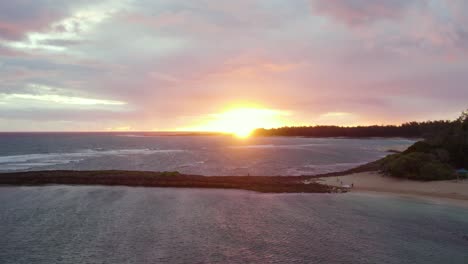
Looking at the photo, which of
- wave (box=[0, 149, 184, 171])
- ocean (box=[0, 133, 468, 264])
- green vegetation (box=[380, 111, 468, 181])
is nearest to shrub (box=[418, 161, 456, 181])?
green vegetation (box=[380, 111, 468, 181])

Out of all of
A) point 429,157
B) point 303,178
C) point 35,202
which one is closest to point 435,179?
point 429,157

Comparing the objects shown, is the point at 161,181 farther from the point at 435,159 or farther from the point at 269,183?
the point at 435,159

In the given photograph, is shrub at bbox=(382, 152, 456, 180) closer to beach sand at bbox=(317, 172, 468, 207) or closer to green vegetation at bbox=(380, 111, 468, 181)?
green vegetation at bbox=(380, 111, 468, 181)

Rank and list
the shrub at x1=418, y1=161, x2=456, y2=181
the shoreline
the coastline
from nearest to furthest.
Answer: the coastline < the shoreline < the shrub at x1=418, y1=161, x2=456, y2=181

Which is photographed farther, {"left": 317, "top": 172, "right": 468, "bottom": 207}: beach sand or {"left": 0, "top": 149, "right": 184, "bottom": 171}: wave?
{"left": 0, "top": 149, "right": 184, "bottom": 171}: wave

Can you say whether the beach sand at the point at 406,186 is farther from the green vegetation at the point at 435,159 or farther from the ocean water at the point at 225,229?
the ocean water at the point at 225,229

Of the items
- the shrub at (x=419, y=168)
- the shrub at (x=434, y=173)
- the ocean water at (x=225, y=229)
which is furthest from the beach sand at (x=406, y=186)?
the ocean water at (x=225, y=229)

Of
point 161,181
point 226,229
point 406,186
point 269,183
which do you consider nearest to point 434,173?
point 406,186
